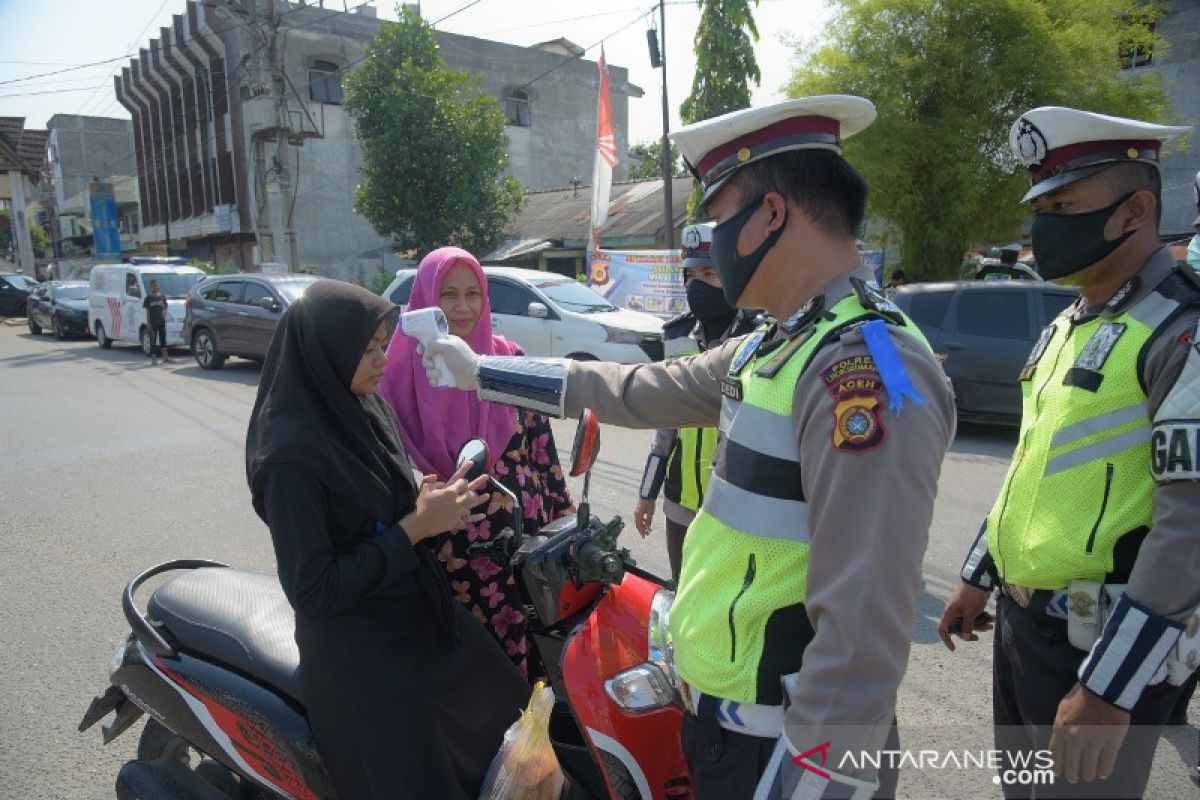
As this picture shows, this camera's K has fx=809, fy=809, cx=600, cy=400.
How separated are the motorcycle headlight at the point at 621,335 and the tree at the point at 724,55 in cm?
448

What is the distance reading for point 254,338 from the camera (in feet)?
40.3

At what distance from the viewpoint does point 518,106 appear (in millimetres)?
30078

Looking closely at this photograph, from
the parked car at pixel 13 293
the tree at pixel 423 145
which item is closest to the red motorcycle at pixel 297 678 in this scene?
A: the tree at pixel 423 145

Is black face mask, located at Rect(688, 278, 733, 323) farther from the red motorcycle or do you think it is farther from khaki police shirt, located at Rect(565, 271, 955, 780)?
khaki police shirt, located at Rect(565, 271, 955, 780)

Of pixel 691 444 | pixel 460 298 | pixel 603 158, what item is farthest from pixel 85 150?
pixel 691 444

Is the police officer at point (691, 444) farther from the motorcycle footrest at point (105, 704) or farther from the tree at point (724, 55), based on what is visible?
the tree at point (724, 55)

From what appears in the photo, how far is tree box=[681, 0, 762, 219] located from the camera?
1322cm

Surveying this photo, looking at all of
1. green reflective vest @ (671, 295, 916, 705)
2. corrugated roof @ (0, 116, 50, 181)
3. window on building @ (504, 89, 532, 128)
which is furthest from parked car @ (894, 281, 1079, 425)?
corrugated roof @ (0, 116, 50, 181)

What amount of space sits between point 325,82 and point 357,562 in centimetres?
2707

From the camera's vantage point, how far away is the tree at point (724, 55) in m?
13.2

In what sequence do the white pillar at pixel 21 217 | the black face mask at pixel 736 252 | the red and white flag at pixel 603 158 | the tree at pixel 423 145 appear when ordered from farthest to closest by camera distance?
1. the white pillar at pixel 21 217
2. the tree at pixel 423 145
3. the red and white flag at pixel 603 158
4. the black face mask at pixel 736 252

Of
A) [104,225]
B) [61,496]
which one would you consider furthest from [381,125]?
[104,225]

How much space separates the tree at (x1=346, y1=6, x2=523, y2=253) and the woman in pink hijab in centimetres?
1634

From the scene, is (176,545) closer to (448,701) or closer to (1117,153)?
(448,701)
